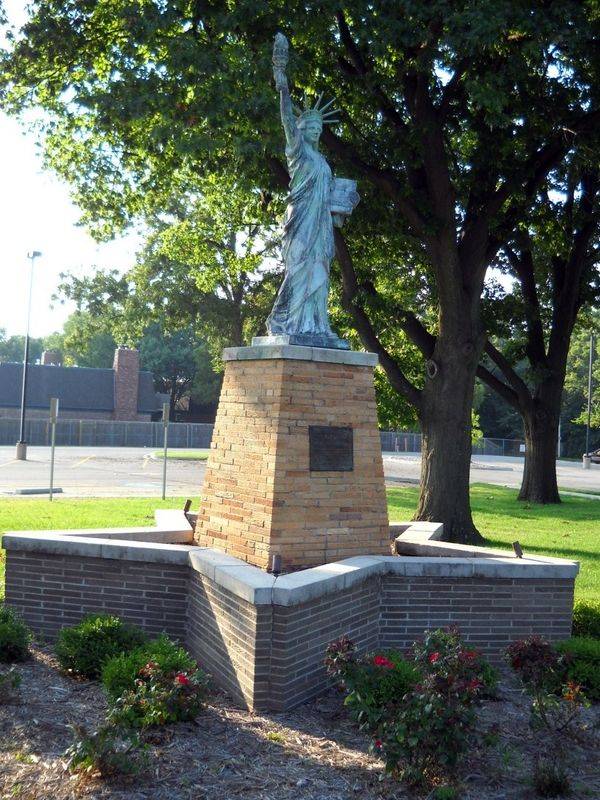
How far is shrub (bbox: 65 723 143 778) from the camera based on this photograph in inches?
195

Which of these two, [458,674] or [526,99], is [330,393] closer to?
[458,674]

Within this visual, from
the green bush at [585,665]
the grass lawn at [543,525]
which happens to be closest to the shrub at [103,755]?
the green bush at [585,665]

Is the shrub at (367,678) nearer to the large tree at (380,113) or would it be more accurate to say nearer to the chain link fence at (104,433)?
the large tree at (380,113)

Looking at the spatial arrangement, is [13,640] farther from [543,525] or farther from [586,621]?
[543,525]

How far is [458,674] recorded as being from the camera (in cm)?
534

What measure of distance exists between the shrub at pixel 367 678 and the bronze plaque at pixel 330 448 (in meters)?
2.33

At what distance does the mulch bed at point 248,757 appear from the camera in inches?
197

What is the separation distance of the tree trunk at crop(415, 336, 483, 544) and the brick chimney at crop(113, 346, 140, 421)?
46.4 meters

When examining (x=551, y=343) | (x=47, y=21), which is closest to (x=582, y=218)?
(x=551, y=343)

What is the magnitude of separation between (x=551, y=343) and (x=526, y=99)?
10347mm

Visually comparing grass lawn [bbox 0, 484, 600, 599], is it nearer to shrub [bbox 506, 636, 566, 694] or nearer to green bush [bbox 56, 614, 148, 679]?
green bush [bbox 56, 614, 148, 679]

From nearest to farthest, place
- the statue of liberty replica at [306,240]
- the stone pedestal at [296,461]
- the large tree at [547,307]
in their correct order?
the stone pedestal at [296,461], the statue of liberty replica at [306,240], the large tree at [547,307]

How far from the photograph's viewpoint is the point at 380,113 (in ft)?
54.2

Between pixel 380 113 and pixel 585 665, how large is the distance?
12.0 m
